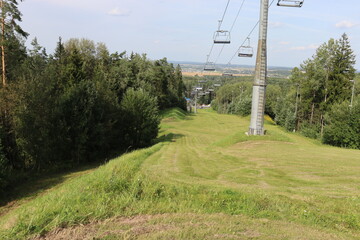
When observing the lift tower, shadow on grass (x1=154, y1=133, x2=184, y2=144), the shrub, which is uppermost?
the lift tower

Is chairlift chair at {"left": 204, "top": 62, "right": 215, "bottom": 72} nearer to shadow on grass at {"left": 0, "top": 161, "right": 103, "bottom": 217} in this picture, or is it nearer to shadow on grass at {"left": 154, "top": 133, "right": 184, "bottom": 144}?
shadow on grass at {"left": 154, "top": 133, "right": 184, "bottom": 144}

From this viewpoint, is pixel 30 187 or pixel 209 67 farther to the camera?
pixel 209 67

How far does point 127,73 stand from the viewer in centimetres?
5050

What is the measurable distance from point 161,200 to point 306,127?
50.0m

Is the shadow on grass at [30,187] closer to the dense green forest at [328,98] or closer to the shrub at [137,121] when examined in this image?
the shrub at [137,121]

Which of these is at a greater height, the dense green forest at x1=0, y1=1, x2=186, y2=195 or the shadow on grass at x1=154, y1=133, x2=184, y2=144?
the dense green forest at x1=0, y1=1, x2=186, y2=195

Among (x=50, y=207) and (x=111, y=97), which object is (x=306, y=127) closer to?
(x=111, y=97)

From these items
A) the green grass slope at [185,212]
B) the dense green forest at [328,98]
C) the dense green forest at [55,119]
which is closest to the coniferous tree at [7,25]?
the dense green forest at [55,119]

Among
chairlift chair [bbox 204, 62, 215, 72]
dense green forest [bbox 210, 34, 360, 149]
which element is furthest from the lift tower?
chairlift chair [bbox 204, 62, 215, 72]

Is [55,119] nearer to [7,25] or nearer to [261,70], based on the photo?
[7,25]

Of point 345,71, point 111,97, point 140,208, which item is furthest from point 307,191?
point 345,71

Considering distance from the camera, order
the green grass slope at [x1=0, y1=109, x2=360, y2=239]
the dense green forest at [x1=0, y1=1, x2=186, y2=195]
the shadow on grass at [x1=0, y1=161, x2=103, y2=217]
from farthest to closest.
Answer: the dense green forest at [x1=0, y1=1, x2=186, y2=195], the shadow on grass at [x1=0, y1=161, x2=103, y2=217], the green grass slope at [x1=0, y1=109, x2=360, y2=239]

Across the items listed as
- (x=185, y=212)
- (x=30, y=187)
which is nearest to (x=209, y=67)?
(x=30, y=187)

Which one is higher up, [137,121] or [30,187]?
[137,121]
